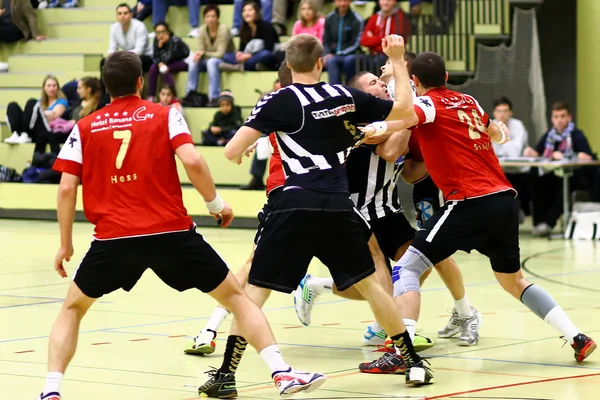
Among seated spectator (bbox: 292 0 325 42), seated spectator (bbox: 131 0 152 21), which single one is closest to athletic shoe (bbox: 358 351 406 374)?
seated spectator (bbox: 292 0 325 42)

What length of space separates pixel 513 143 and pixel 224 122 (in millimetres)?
4562

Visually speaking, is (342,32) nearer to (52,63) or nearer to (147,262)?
(52,63)

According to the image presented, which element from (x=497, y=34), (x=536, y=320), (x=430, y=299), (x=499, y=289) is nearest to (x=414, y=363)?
(x=536, y=320)

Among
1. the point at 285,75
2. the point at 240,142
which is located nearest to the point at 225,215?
the point at 240,142

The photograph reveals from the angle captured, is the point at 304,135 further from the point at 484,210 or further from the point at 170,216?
the point at 484,210

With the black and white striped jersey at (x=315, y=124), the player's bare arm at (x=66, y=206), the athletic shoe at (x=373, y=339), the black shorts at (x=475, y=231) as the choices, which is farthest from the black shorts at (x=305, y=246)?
the athletic shoe at (x=373, y=339)

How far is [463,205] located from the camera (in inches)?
258

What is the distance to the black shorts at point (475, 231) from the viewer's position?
651cm

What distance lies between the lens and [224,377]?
562 cm

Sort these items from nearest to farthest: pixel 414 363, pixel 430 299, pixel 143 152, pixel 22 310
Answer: pixel 143 152, pixel 414 363, pixel 22 310, pixel 430 299

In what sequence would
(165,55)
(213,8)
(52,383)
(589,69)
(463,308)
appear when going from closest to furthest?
(52,383)
(463,308)
(589,69)
(213,8)
(165,55)

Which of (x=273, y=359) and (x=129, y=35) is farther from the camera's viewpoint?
(x=129, y=35)

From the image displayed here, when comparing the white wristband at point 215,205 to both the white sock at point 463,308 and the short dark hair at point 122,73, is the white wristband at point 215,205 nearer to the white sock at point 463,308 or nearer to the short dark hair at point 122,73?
the short dark hair at point 122,73

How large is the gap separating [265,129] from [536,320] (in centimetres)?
342
